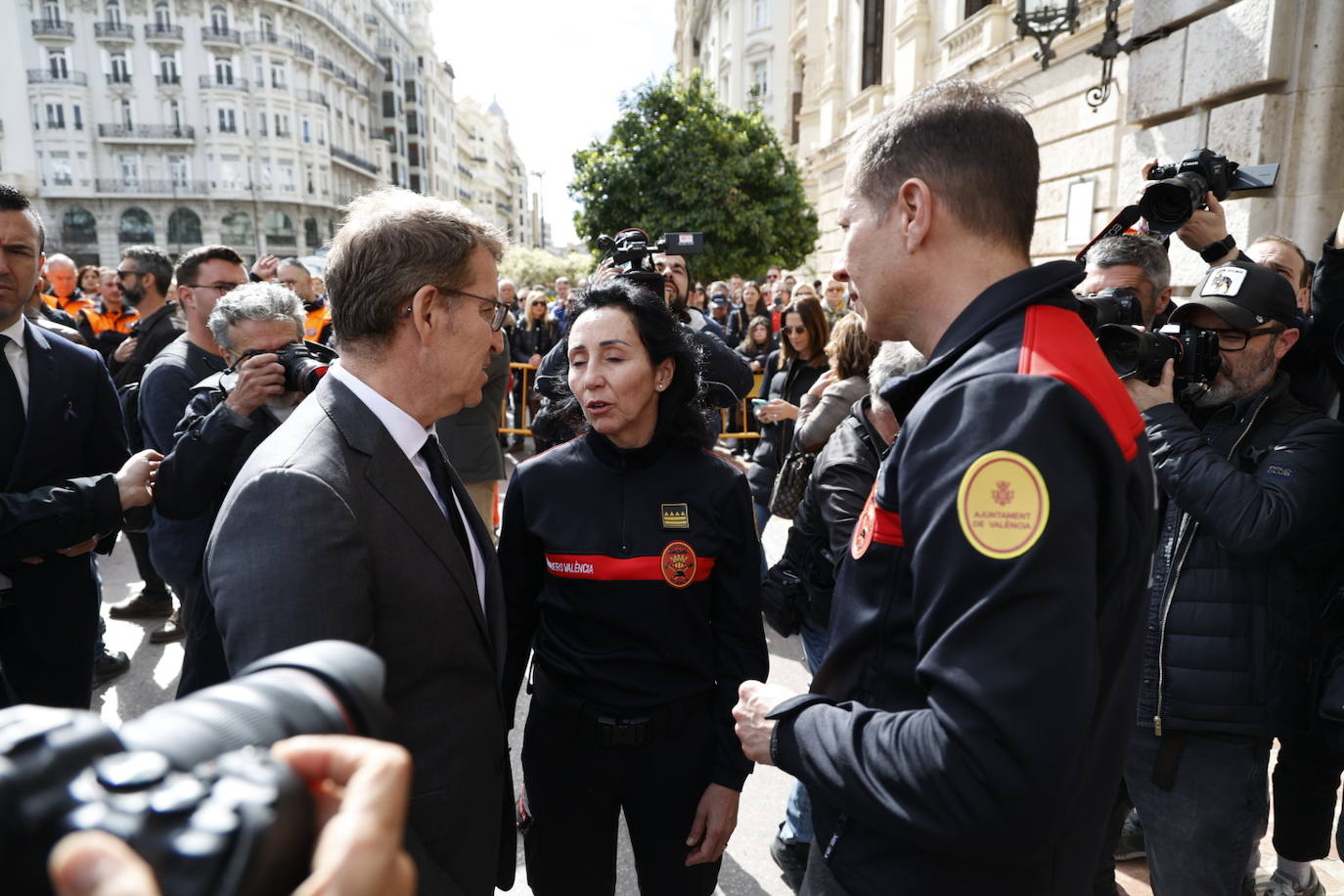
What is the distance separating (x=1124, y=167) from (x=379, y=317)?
21.5ft

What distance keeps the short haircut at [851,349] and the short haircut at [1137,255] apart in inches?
41.1

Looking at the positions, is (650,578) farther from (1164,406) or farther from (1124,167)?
(1124,167)

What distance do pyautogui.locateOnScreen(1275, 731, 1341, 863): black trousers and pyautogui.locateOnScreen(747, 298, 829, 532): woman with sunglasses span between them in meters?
3.25

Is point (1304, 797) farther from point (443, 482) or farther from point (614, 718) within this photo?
point (443, 482)

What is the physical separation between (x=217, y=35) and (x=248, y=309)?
211 feet

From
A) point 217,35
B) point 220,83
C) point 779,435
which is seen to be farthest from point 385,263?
point 217,35

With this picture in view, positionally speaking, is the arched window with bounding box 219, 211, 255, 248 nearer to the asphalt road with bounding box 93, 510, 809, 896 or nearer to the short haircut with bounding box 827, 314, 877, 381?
the asphalt road with bounding box 93, 510, 809, 896

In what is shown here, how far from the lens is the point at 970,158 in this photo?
1301mm

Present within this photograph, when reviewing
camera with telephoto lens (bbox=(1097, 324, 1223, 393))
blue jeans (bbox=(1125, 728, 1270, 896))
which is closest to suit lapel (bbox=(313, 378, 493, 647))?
camera with telephoto lens (bbox=(1097, 324, 1223, 393))

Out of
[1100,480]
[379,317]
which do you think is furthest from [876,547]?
[379,317]

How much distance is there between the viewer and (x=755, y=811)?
349 cm

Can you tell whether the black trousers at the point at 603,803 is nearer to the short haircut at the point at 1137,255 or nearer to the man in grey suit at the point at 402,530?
the man in grey suit at the point at 402,530

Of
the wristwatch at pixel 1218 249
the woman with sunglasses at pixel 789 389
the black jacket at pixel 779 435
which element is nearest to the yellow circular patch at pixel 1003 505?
the wristwatch at pixel 1218 249

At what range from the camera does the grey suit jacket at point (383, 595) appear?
1364mm
